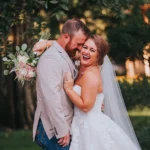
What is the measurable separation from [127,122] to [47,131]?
1128mm

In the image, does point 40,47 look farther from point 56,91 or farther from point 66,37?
point 56,91

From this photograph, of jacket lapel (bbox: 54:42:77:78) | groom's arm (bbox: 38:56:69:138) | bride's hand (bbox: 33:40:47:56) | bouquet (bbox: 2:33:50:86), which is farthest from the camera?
bride's hand (bbox: 33:40:47:56)

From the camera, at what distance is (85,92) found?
5395 millimetres

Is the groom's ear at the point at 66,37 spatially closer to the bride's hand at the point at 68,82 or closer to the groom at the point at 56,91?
the groom at the point at 56,91

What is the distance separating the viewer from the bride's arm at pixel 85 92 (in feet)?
17.6

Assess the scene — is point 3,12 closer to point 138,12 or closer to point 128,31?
point 128,31

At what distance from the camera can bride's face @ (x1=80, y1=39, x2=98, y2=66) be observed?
17.9 ft

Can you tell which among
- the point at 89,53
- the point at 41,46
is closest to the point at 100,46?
the point at 89,53

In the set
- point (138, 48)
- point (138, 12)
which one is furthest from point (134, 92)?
point (138, 12)

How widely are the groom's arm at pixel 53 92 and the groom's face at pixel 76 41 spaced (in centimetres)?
22

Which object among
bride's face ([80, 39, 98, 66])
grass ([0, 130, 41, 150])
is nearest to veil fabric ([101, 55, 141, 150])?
bride's face ([80, 39, 98, 66])

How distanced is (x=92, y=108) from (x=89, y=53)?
483mm

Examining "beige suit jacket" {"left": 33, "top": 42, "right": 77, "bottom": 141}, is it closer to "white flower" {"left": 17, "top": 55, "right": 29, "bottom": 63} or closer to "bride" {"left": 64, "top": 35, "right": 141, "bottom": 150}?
"bride" {"left": 64, "top": 35, "right": 141, "bottom": 150}

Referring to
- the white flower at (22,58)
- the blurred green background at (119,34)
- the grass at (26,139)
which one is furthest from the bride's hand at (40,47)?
the grass at (26,139)
